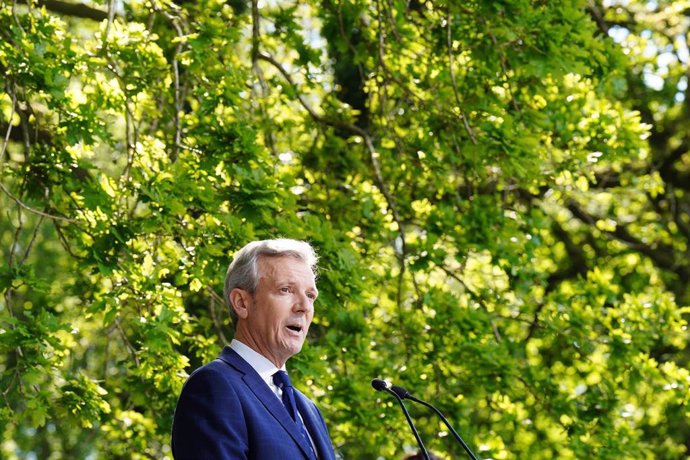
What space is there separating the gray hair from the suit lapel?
23 centimetres

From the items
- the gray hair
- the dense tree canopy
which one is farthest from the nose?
the dense tree canopy

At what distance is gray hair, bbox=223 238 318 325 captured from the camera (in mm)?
3678

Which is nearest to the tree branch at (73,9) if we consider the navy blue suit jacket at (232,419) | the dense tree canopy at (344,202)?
the dense tree canopy at (344,202)

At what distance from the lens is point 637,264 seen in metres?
12.3

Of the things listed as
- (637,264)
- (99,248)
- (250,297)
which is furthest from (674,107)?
(250,297)

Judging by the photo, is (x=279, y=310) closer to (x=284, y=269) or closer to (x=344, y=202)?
(x=284, y=269)

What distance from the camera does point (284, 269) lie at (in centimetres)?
366

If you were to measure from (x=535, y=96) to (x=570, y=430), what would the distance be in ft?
7.08

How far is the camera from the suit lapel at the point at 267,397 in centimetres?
341

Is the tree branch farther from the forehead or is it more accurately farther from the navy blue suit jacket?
the navy blue suit jacket

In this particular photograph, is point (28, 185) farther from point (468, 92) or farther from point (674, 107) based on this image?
point (674, 107)

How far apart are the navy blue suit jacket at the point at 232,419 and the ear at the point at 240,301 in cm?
15

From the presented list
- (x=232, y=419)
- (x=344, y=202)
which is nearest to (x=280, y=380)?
(x=232, y=419)

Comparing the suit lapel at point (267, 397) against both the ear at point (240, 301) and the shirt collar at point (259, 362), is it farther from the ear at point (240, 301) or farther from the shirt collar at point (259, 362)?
the ear at point (240, 301)
